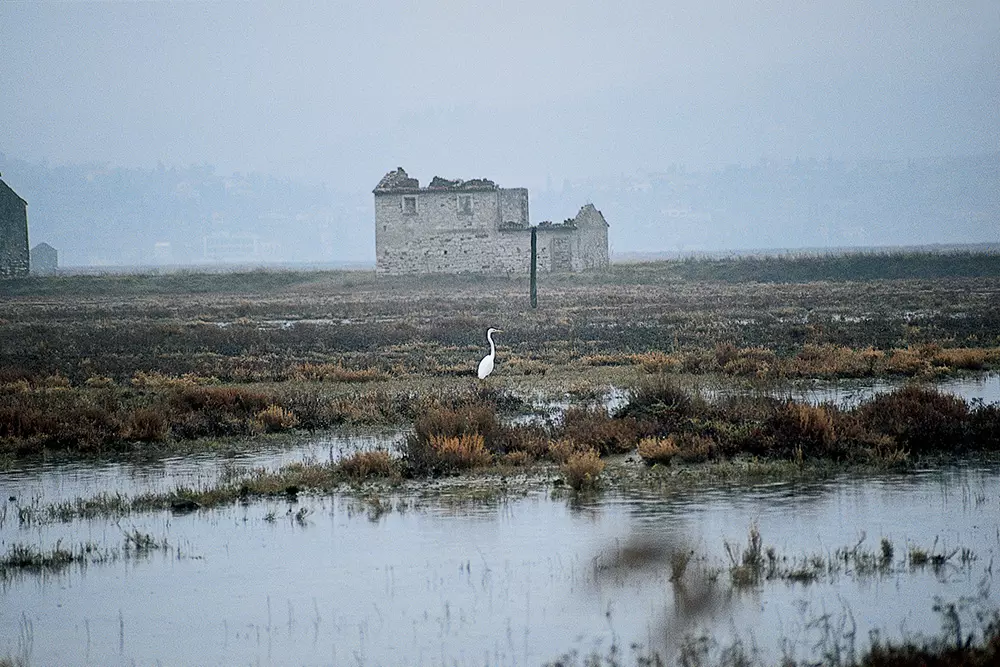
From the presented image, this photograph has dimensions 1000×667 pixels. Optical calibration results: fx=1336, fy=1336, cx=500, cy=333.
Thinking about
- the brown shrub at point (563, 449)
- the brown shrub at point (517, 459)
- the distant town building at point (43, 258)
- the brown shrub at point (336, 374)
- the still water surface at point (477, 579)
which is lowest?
the still water surface at point (477, 579)

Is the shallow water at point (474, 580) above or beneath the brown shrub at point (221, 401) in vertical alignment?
beneath

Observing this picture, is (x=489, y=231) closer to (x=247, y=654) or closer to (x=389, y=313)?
(x=389, y=313)

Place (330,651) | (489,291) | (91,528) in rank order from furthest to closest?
(489,291) < (91,528) < (330,651)

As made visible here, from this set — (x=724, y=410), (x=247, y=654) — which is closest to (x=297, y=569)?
(x=247, y=654)

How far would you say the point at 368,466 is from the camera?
16312mm

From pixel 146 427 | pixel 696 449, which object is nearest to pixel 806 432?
pixel 696 449

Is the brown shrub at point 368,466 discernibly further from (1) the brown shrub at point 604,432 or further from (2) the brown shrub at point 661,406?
(2) the brown shrub at point 661,406

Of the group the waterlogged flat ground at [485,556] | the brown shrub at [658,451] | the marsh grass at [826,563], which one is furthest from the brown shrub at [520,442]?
the marsh grass at [826,563]

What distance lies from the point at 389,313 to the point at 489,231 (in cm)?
2612

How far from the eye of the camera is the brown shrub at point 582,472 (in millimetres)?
15070

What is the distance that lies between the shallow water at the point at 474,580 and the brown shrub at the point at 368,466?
1.17 m

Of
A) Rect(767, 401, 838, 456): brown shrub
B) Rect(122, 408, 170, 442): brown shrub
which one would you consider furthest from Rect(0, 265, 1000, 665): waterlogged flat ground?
Rect(767, 401, 838, 456): brown shrub

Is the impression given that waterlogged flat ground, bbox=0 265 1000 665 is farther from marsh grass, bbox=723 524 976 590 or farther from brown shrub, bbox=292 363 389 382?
brown shrub, bbox=292 363 389 382

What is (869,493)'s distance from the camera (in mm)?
14445
